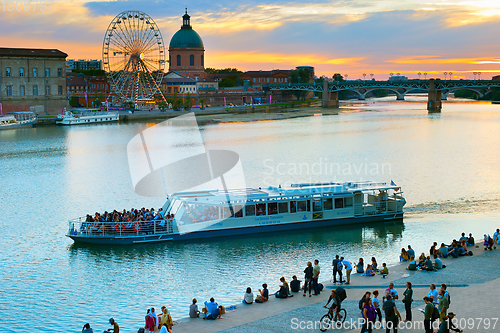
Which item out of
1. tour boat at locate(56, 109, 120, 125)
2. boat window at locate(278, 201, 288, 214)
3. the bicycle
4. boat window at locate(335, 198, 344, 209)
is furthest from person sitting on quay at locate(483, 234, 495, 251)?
tour boat at locate(56, 109, 120, 125)

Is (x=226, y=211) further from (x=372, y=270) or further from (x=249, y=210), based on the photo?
(x=372, y=270)

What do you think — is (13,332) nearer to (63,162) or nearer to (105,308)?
(105,308)

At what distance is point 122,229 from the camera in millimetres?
25062

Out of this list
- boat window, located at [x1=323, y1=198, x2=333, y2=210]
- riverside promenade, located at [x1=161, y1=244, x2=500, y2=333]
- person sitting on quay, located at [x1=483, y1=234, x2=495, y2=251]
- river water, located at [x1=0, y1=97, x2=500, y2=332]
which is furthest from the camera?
boat window, located at [x1=323, y1=198, x2=333, y2=210]

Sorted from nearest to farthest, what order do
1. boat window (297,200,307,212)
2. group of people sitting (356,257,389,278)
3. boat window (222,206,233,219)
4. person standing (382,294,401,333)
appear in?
1. person standing (382,294,401,333)
2. group of people sitting (356,257,389,278)
3. boat window (222,206,233,219)
4. boat window (297,200,307,212)

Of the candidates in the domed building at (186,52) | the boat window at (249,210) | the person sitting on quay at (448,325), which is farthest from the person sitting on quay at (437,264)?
the domed building at (186,52)

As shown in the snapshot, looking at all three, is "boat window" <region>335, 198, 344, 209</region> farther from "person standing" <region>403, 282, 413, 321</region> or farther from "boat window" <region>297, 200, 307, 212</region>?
"person standing" <region>403, 282, 413, 321</region>

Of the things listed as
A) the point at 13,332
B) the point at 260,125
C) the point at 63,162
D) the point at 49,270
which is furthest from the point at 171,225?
the point at 260,125

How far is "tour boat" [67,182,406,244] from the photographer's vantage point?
25188 mm

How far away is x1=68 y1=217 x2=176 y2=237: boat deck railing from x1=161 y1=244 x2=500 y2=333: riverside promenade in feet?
32.1

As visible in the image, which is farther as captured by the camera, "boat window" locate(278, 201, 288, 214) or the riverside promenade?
"boat window" locate(278, 201, 288, 214)

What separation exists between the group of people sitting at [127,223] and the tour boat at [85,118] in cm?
7743

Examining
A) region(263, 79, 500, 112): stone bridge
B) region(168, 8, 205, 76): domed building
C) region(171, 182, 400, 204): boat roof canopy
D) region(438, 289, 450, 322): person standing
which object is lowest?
region(438, 289, 450, 322): person standing

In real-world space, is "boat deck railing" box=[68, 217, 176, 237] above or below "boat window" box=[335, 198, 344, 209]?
below
